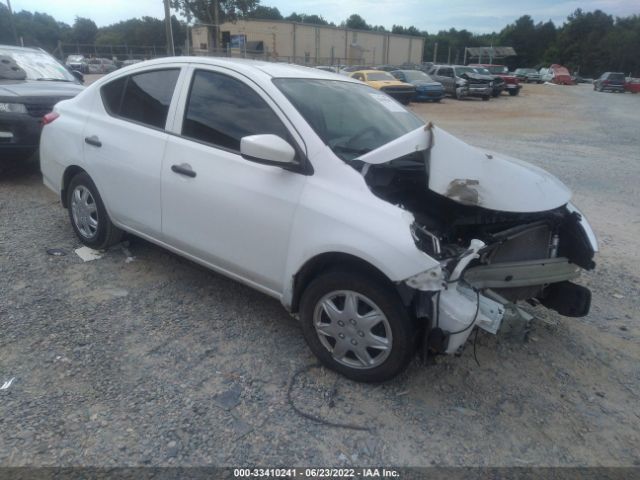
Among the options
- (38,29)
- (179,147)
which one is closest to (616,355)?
(179,147)

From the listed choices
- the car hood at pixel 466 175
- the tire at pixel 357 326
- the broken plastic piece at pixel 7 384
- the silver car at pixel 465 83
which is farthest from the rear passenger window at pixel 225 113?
the silver car at pixel 465 83

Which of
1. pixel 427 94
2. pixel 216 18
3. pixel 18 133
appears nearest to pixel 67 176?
pixel 18 133

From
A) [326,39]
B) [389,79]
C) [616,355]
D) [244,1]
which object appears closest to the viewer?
[616,355]

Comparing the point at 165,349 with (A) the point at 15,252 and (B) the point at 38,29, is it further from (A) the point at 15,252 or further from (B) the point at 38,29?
(B) the point at 38,29

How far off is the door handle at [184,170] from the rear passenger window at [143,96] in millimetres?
447

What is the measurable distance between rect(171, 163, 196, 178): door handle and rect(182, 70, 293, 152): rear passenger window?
0.22 metres

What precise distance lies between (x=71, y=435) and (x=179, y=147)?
1948mm

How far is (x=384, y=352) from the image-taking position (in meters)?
2.72

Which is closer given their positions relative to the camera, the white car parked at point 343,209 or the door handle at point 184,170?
the white car parked at point 343,209

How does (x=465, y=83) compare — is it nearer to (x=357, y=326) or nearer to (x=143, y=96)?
(x=143, y=96)

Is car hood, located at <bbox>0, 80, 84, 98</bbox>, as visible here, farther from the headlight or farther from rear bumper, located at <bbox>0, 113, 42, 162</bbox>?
rear bumper, located at <bbox>0, 113, 42, 162</bbox>

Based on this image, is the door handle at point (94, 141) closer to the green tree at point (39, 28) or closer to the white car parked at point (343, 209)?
the white car parked at point (343, 209)

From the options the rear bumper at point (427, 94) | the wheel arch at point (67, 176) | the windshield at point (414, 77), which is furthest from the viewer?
the windshield at point (414, 77)

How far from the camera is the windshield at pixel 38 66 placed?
750 centimetres
